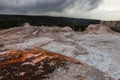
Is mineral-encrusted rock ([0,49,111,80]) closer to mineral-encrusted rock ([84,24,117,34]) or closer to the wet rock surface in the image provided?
the wet rock surface

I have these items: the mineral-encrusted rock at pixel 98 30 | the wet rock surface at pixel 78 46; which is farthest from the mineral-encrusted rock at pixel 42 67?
the mineral-encrusted rock at pixel 98 30

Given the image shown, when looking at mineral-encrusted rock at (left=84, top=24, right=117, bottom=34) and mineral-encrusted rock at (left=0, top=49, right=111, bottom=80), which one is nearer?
mineral-encrusted rock at (left=0, top=49, right=111, bottom=80)

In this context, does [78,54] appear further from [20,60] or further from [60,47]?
[20,60]

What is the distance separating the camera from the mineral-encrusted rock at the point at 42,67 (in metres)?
8.84

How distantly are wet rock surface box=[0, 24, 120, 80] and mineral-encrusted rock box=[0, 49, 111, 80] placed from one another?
30 mm

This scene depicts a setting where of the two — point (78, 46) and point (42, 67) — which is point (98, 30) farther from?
point (42, 67)

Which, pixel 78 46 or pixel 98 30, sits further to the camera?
pixel 98 30

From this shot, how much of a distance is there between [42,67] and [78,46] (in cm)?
298

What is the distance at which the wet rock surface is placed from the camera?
9.38m

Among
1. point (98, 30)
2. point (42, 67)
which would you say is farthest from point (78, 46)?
point (98, 30)

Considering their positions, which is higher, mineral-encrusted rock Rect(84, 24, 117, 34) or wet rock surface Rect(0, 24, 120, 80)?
mineral-encrusted rock Rect(84, 24, 117, 34)

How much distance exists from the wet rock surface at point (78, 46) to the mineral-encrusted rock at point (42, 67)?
3cm

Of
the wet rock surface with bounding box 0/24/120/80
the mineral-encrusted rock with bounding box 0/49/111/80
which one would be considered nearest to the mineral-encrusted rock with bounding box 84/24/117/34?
the wet rock surface with bounding box 0/24/120/80

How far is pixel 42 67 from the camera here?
9.35m
